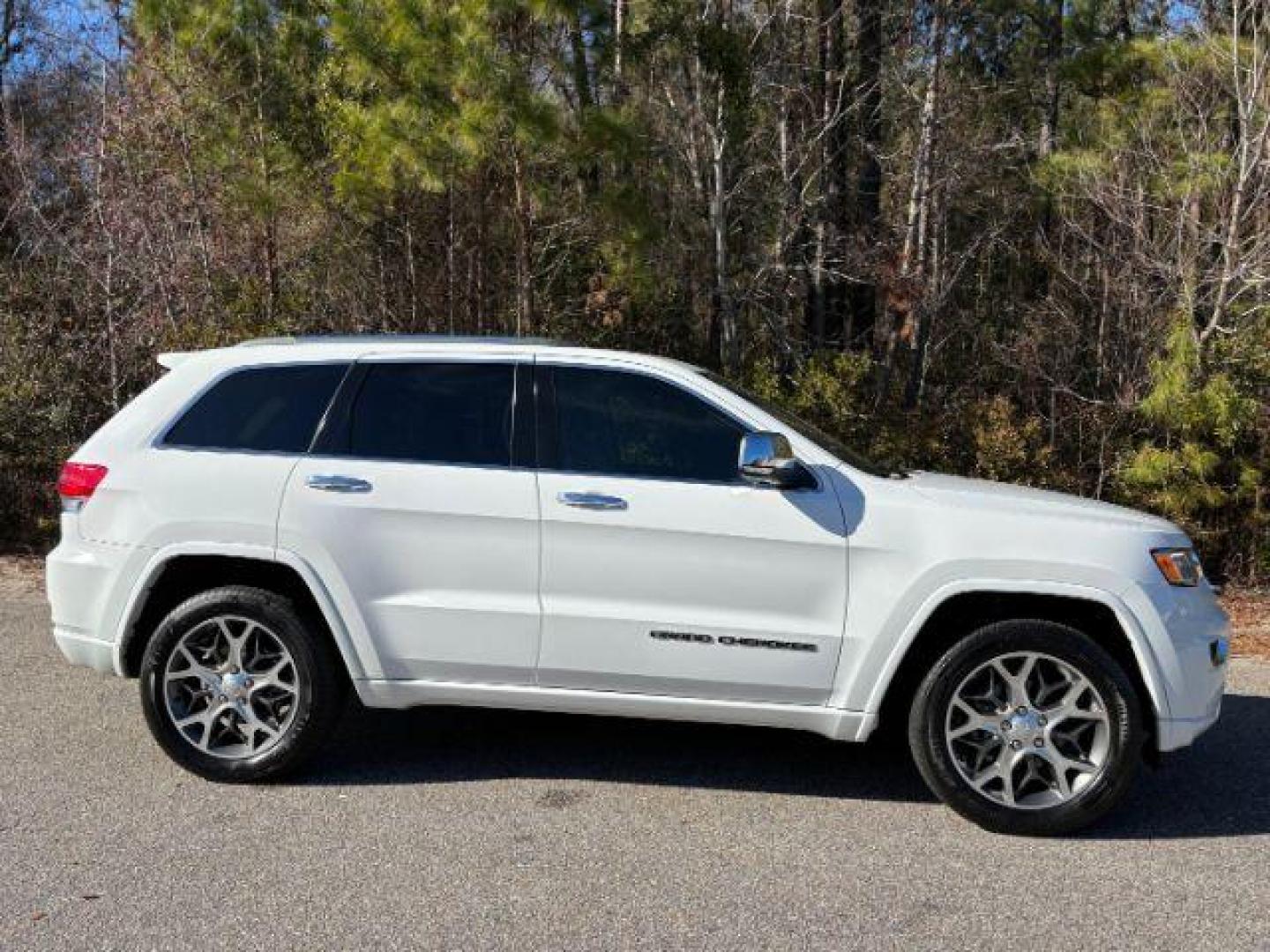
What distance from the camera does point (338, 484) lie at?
17.5 ft

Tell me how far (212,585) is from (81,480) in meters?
0.68

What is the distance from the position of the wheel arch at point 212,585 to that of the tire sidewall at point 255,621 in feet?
0.39

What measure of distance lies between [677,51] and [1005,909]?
8463 millimetres

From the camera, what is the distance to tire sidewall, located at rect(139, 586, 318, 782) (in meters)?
5.37

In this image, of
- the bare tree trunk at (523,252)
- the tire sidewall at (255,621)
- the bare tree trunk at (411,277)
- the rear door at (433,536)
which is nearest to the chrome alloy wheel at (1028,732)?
the rear door at (433,536)

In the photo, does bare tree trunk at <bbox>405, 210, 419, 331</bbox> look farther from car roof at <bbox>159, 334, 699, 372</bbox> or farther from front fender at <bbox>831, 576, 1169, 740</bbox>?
front fender at <bbox>831, 576, 1169, 740</bbox>

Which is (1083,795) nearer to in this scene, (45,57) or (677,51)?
(677,51)

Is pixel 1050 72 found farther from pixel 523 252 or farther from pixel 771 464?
pixel 771 464

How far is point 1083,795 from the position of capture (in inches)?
197

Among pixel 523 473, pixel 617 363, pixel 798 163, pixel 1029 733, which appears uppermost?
pixel 798 163

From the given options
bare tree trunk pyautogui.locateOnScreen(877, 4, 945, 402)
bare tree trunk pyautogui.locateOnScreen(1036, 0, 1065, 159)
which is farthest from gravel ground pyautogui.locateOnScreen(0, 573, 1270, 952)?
bare tree trunk pyautogui.locateOnScreen(1036, 0, 1065, 159)

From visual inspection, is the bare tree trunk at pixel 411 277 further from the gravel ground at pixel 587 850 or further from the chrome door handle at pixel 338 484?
the chrome door handle at pixel 338 484

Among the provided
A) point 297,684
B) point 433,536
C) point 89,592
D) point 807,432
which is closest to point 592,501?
point 433,536

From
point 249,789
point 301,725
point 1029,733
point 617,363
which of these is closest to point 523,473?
point 617,363
